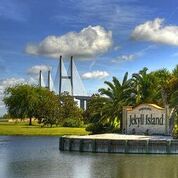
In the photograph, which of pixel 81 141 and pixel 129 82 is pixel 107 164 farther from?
pixel 129 82

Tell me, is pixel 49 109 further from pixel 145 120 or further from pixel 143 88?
pixel 145 120

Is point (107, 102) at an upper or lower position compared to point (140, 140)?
upper

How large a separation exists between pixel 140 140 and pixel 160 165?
508 inches

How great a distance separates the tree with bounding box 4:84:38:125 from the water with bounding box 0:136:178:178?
9241cm

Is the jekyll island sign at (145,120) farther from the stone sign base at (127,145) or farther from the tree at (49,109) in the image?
the tree at (49,109)

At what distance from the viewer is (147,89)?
8825 centimetres

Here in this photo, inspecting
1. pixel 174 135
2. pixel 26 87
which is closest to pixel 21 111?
pixel 26 87

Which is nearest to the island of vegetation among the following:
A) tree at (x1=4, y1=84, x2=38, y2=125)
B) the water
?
tree at (x1=4, y1=84, x2=38, y2=125)

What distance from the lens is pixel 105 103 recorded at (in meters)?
93.1

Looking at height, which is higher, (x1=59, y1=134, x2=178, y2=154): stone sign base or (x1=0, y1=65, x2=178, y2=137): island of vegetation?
(x1=0, y1=65, x2=178, y2=137): island of vegetation

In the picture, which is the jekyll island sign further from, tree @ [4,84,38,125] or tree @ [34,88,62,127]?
tree @ [4,84,38,125]

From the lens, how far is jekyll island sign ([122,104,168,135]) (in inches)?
2975

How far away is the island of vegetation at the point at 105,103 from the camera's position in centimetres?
8800

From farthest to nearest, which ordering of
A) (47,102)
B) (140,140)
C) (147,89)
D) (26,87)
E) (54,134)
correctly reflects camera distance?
(26,87)
(47,102)
(54,134)
(147,89)
(140,140)
